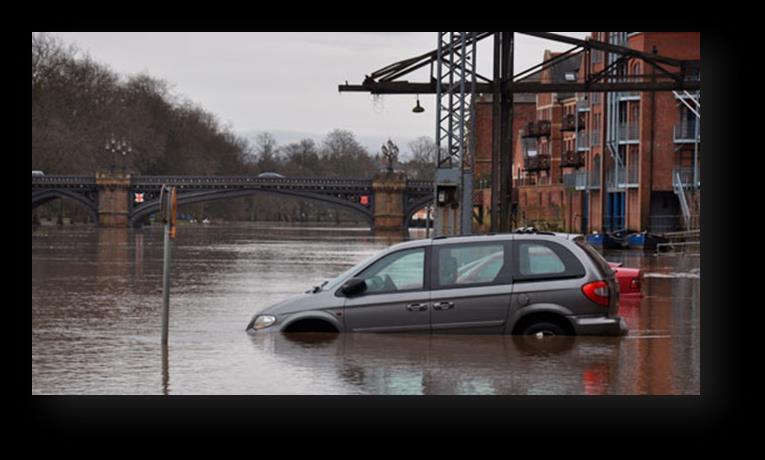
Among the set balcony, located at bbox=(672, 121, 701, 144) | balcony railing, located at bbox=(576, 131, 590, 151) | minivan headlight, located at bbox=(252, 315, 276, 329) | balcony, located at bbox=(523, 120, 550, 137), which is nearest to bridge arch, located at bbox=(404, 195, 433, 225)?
balcony, located at bbox=(523, 120, 550, 137)

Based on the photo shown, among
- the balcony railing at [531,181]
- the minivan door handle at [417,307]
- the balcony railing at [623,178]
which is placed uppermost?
the balcony railing at [531,181]

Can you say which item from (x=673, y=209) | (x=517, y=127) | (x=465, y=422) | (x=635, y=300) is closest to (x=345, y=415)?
(x=465, y=422)

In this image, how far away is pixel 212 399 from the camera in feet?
37.0

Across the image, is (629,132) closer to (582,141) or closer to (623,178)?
(623,178)

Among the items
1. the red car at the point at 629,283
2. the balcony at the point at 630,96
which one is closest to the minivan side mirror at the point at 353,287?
the red car at the point at 629,283

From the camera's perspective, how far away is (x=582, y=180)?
84.3 m

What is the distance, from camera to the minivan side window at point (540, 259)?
15867mm

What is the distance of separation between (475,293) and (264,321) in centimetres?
239

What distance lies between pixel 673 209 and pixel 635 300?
48414mm

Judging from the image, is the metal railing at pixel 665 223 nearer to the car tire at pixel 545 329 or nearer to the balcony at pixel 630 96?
the balcony at pixel 630 96

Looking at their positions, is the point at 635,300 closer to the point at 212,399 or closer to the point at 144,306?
the point at 144,306

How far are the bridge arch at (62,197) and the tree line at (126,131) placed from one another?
157 inches

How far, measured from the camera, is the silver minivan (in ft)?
51.8

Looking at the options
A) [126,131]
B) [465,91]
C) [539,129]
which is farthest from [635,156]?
[126,131]
